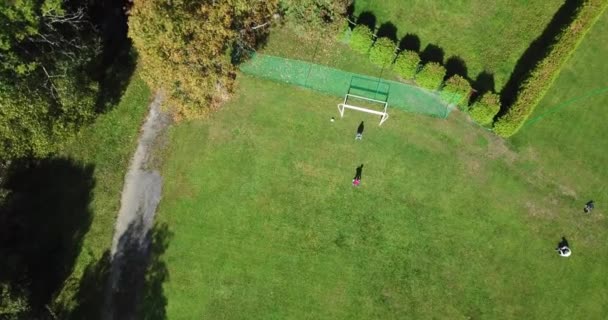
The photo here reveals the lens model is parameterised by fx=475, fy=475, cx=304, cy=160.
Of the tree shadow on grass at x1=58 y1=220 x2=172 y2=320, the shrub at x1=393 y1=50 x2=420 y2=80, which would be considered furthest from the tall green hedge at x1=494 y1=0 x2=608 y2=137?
the tree shadow on grass at x1=58 y1=220 x2=172 y2=320

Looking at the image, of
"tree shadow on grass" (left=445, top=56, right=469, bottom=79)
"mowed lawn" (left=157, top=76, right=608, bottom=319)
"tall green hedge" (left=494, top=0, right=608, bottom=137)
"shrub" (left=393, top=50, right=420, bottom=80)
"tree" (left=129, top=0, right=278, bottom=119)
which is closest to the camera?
"tree" (left=129, top=0, right=278, bottom=119)

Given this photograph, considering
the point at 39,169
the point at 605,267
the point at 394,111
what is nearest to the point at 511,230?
the point at 605,267

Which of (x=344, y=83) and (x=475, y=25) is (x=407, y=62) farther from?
(x=475, y=25)

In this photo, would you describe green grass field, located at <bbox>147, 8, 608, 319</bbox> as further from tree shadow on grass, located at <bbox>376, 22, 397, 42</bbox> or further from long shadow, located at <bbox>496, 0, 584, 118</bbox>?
tree shadow on grass, located at <bbox>376, 22, 397, 42</bbox>

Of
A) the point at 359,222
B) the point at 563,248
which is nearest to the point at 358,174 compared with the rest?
the point at 359,222

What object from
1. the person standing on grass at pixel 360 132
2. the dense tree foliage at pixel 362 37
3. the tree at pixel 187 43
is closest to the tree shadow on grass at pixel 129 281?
the tree at pixel 187 43

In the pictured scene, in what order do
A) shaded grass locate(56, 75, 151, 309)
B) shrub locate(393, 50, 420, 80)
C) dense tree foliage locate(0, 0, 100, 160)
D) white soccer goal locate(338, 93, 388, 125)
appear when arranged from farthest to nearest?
shaded grass locate(56, 75, 151, 309) → white soccer goal locate(338, 93, 388, 125) → shrub locate(393, 50, 420, 80) → dense tree foliage locate(0, 0, 100, 160)
